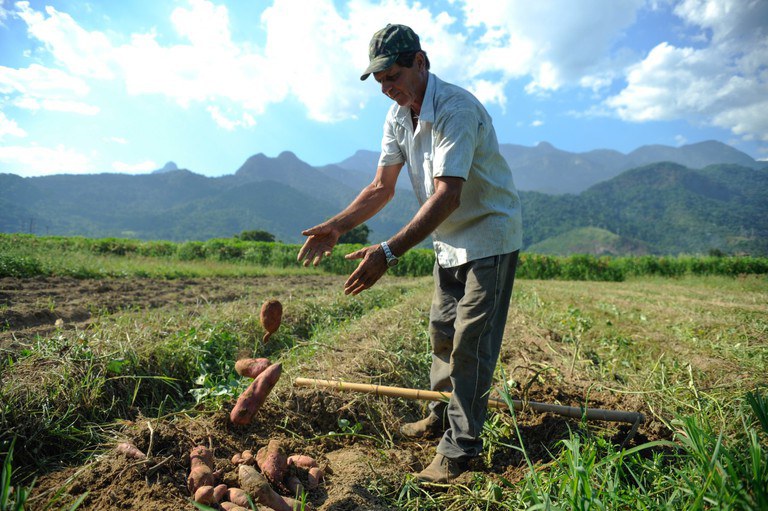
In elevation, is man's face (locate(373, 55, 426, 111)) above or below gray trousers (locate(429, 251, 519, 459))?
above

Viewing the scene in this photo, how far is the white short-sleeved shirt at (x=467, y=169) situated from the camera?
198 centimetres

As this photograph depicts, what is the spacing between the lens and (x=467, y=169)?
1.96 metres

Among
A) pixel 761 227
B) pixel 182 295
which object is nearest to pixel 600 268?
pixel 182 295

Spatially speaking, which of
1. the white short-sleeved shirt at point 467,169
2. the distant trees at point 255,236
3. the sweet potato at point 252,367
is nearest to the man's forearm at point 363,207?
the white short-sleeved shirt at point 467,169

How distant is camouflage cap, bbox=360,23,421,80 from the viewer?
207 cm

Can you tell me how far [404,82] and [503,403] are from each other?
178cm

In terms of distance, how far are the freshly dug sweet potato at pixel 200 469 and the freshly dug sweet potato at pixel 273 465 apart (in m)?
0.21

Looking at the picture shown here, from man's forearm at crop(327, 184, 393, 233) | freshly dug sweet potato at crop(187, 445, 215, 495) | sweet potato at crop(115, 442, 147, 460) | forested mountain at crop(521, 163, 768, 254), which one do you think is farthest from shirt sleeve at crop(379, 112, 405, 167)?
forested mountain at crop(521, 163, 768, 254)

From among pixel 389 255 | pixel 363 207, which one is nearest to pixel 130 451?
pixel 389 255

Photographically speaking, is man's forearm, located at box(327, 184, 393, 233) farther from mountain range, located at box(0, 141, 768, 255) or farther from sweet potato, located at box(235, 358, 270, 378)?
mountain range, located at box(0, 141, 768, 255)

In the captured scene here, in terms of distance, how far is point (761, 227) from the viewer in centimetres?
8306

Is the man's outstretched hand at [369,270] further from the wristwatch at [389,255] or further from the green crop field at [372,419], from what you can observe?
the green crop field at [372,419]

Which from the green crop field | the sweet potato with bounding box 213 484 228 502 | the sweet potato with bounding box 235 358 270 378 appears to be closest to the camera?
the green crop field

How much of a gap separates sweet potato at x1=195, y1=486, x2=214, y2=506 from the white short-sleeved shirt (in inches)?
57.0
